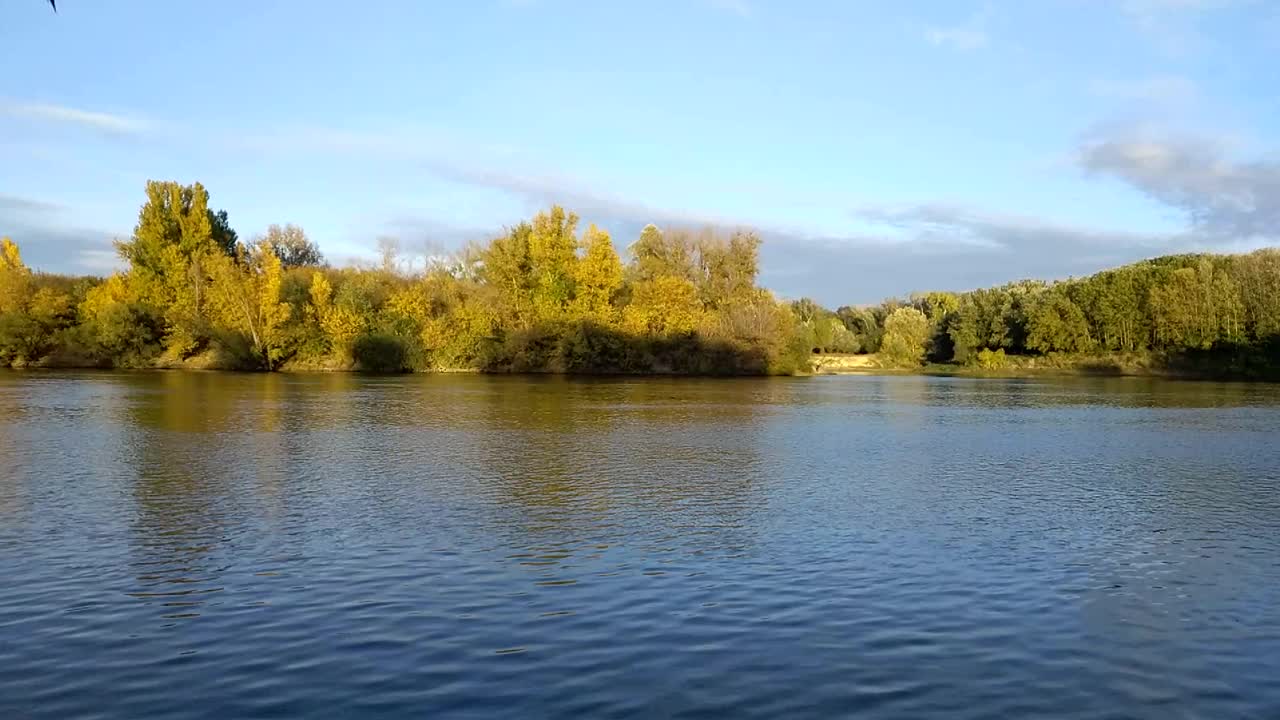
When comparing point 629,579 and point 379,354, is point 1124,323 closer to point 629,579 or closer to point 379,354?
point 379,354

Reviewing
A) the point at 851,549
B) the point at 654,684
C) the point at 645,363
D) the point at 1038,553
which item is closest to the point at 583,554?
the point at 851,549

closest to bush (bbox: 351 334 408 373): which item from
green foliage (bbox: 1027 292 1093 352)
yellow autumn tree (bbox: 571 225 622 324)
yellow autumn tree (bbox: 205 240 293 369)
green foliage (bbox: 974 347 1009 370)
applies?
yellow autumn tree (bbox: 205 240 293 369)

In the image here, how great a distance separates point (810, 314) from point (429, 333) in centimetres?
6332

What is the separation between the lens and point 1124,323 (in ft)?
314

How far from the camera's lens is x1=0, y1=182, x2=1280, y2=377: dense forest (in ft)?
269

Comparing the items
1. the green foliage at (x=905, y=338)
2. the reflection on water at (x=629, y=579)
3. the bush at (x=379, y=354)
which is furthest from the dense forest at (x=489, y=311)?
the reflection on water at (x=629, y=579)

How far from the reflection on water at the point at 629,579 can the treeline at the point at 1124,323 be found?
69112mm

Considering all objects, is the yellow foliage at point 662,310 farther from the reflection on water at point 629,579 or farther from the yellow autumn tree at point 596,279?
the reflection on water at point 629,579

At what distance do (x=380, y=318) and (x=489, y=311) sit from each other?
980cm

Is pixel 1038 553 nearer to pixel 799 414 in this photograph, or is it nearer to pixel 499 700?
pixel 499 700

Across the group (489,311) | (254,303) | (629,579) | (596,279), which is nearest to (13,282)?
(254,303)

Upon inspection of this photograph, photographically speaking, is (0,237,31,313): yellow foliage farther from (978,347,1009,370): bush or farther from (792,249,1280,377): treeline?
(978,347,1009,370): bush

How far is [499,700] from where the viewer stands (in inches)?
303

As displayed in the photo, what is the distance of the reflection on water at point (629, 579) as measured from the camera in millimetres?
7984
